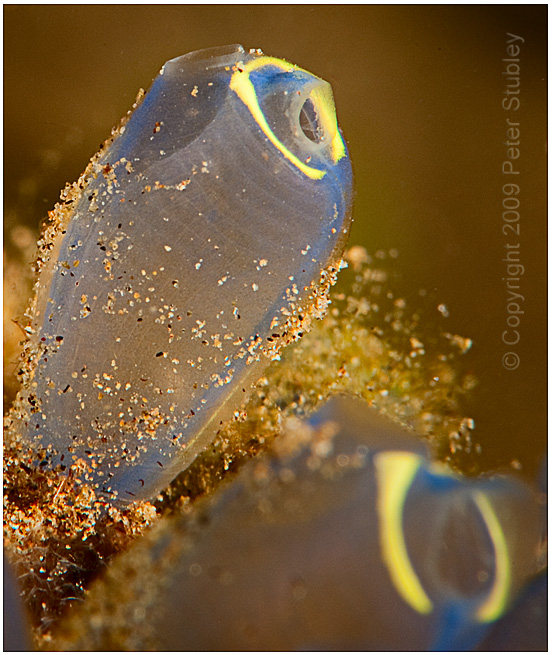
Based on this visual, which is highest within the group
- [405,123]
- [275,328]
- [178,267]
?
[405,123]

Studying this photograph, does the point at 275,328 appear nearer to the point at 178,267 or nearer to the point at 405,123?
the point at 178,267

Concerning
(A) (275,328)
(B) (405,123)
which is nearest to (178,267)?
(A) (275,328)

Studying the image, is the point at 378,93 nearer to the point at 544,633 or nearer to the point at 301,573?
the point at 301,573

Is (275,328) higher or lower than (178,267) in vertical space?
lower
